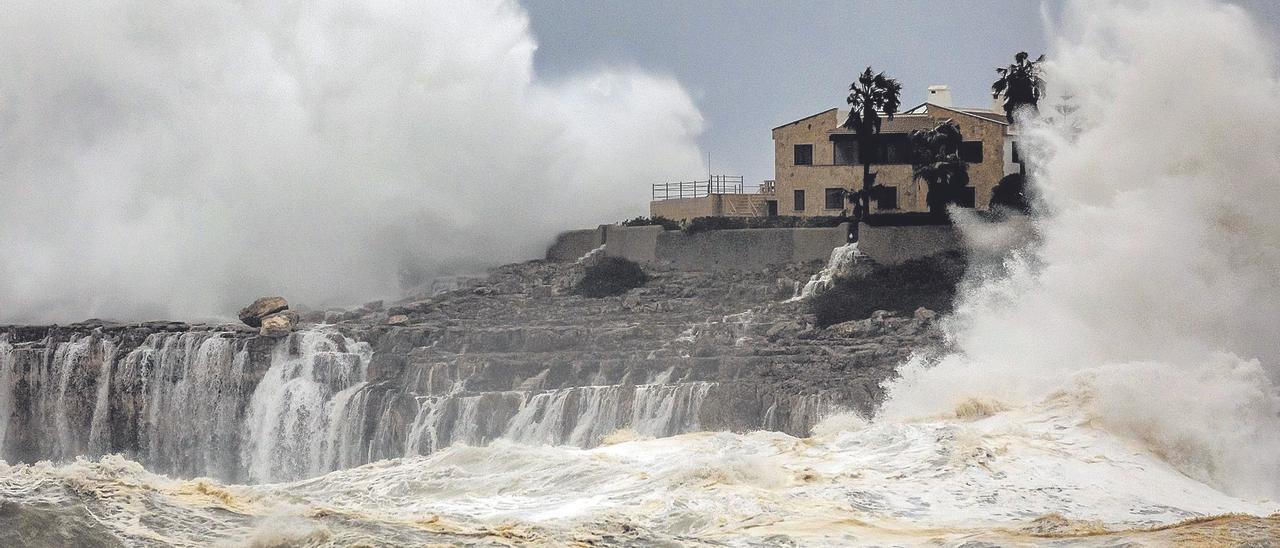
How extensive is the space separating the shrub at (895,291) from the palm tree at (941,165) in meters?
3.11

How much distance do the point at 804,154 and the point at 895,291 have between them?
1257 centimetres

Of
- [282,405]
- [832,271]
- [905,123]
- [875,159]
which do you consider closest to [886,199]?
[875,159]

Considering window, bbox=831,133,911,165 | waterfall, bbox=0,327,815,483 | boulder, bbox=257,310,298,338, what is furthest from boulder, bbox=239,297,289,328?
window, bbox=831,133,911,165

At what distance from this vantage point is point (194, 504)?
56.3 feet

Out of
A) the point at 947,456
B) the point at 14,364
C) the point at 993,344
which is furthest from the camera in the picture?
the point at 14,364

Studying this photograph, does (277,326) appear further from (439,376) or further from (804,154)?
(804,154)

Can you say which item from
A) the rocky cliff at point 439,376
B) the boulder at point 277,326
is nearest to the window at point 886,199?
the rocky cliff at point 439,376

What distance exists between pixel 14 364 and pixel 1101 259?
29.0 metres

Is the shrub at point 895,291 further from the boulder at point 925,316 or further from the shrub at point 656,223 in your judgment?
the shrub at point 656,223

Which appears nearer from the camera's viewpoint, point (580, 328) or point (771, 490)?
point (771, 490)

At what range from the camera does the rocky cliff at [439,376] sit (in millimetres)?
36781

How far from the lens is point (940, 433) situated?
890 inches

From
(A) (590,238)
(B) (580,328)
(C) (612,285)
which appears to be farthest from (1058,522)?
(A) (590,238)

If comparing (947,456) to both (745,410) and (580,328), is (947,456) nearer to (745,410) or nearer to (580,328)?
(745,410)
